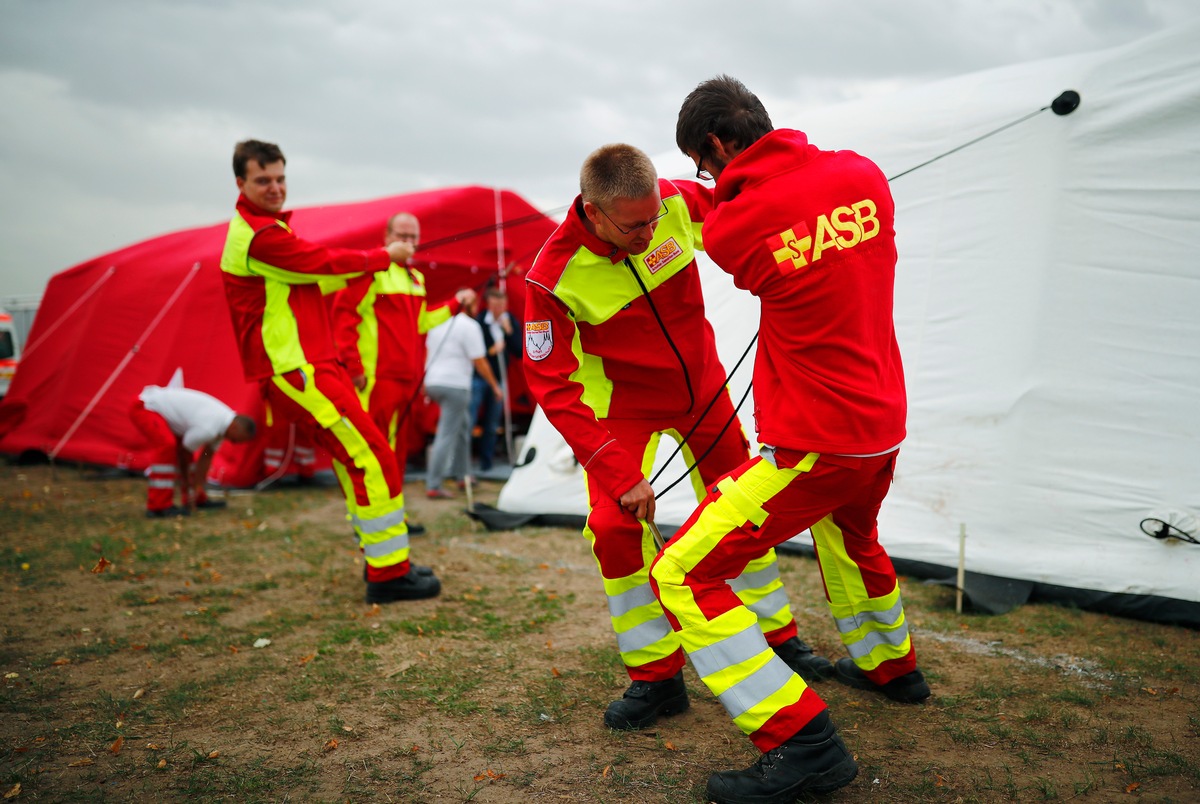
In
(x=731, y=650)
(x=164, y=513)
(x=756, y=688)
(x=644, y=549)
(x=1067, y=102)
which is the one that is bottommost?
(x=164, y=513)

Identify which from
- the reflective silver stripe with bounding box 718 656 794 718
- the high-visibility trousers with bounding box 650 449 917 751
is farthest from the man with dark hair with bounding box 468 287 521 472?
the reflective silver stripe with bounding box 718 656 794 718

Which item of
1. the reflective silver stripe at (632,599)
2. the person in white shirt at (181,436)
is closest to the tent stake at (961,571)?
the reflective silver stripe at (632,599)

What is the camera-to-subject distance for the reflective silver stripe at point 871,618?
10.7 ft

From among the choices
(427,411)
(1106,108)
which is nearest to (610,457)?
(1106,108)

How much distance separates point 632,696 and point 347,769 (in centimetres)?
102

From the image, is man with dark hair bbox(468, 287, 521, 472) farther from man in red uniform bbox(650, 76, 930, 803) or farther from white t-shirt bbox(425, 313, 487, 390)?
man in red uniform bbox(650, 76, 930, 803)

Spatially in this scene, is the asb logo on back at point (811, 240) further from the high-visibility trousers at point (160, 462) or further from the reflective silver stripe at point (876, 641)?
the high-visibility trousers at point (160, 462)

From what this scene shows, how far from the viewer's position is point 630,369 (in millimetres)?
3270

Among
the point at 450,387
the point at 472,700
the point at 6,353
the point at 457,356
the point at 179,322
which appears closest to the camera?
the point at 472,700

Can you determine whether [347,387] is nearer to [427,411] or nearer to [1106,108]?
[1106,108]

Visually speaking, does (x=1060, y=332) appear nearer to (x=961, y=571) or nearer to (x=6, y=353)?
(x=961, y=571)

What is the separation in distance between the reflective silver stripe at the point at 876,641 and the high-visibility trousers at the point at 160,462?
6518 mm

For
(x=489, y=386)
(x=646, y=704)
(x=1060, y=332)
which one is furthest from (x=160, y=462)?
(x=1060, y=332)

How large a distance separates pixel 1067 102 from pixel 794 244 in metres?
3.25
